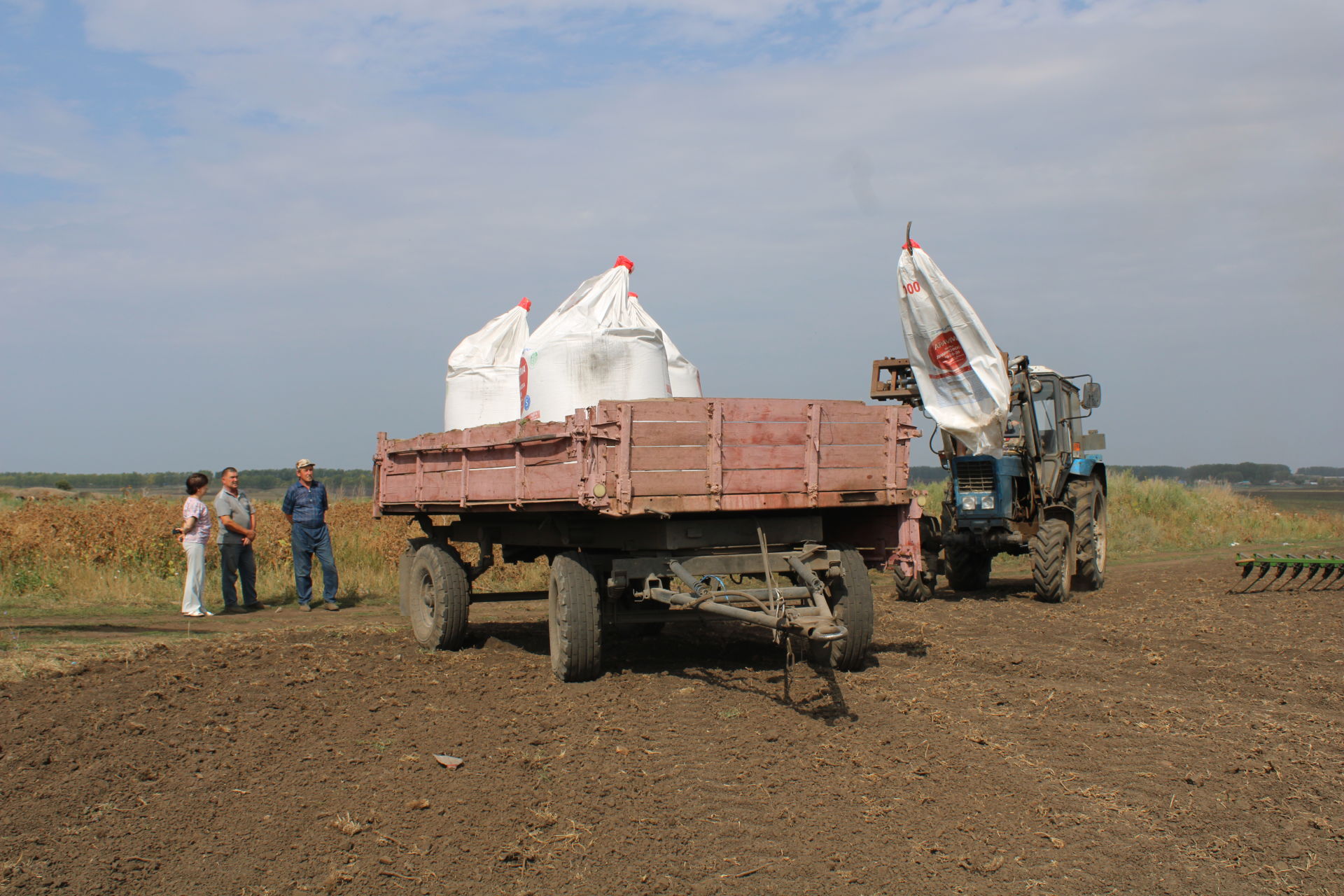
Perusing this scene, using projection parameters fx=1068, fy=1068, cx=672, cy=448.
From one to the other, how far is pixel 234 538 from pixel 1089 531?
10.2 metres

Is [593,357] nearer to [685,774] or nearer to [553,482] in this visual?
[553,482]

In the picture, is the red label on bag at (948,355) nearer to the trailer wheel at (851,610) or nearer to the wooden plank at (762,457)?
the trailer wheel at (851,610)

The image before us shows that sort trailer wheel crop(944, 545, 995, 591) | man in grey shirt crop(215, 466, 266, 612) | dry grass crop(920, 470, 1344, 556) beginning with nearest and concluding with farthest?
man in grey shirt crop(215, 466, 266, 612)
trailer wheel crop(944, 545, 995, 591)
dry grass crop(920, 470, 1344, 556)

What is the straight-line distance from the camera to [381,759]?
5.56 metres

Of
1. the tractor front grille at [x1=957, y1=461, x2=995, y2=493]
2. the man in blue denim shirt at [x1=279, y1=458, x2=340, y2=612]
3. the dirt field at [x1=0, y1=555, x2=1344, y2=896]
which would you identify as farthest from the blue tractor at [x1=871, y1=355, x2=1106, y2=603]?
the man in blue denim shirt at [x1=279, y1=458, x2=340, y2=612]

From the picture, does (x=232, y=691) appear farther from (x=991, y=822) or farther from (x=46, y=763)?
(x=991, y=822)

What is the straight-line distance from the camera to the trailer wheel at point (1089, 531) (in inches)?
497

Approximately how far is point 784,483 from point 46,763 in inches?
175

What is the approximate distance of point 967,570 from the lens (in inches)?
543

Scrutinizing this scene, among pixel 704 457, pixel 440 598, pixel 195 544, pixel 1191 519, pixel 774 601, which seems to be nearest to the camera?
pixel 774 601

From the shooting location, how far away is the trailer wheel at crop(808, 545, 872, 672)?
729 cm

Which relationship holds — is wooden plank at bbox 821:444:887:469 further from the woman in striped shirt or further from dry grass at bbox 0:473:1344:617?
dry grass at bbox 0:473:1344:617

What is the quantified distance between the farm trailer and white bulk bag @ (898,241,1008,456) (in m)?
3.48

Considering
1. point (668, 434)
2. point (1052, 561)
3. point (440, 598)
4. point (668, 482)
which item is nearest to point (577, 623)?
point (668, 482)
